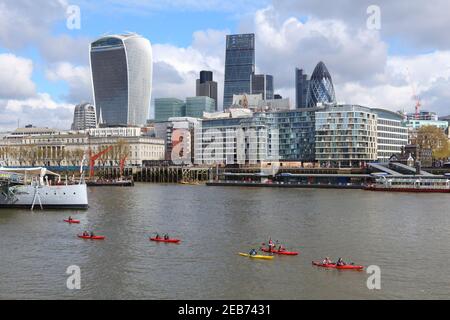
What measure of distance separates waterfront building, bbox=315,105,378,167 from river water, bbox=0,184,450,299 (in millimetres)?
103752

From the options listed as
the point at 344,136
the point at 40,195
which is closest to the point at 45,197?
the point at 40,195

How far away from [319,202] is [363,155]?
93.6m

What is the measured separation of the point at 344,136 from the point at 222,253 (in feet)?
487

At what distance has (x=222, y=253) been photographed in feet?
172

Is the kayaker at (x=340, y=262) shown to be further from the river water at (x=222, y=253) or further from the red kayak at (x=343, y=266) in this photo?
the river water at (x=222, y=253)

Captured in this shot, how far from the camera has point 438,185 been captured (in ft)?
460

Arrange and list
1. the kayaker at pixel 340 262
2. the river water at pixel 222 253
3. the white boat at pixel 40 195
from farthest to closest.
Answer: the white boat at pixel 40 195 → the kayaker at pixel 340 262 → the river water at pixel 222 253

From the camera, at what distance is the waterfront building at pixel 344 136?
192 m

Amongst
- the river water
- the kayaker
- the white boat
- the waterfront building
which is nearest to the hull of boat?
the white boat

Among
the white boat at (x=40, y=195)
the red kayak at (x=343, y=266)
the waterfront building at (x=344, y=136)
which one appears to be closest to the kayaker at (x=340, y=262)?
the red kayak at (x=343, y=266)

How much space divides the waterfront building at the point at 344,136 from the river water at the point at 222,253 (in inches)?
4085
